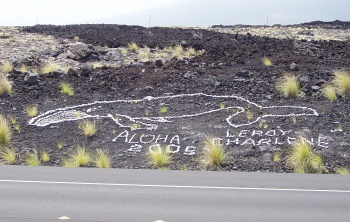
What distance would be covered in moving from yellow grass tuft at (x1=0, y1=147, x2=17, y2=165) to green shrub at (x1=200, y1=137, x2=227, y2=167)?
5.17m

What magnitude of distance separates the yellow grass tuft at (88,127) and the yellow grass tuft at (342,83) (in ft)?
28.0

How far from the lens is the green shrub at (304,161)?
12703mm

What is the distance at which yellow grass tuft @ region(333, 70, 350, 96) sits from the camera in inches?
701

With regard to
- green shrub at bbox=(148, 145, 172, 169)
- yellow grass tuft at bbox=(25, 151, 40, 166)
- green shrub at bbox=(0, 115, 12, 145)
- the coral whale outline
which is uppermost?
the coral whale outline

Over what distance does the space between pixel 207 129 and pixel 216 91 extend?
3452 millimetres

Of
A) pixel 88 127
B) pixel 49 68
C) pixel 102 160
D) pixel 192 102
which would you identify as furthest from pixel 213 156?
pixel 49 68

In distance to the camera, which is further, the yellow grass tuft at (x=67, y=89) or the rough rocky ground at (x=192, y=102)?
the yellow grass tuft at (x=67, y=89)

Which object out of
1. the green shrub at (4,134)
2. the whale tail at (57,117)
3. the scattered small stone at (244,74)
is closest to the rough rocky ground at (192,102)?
the scattered small stone at (244,74)

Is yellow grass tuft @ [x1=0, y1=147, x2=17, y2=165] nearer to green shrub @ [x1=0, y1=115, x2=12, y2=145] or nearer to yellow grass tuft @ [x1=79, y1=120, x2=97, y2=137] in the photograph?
green shrub @ [x1=0, y1=115, x2=12, y2=145]

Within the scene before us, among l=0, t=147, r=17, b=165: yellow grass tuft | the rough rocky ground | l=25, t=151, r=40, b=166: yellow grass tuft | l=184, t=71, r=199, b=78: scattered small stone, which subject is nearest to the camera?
l=25, t=151, r=40, b=166: yellow grass tuft

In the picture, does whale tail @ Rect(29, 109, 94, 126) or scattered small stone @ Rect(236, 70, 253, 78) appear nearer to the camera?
whale tail @ Rect(29, 109, 94, 126)

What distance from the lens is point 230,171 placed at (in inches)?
498

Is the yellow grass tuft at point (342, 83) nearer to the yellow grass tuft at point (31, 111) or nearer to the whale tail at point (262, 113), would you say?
the whale tail at point (262, 113)

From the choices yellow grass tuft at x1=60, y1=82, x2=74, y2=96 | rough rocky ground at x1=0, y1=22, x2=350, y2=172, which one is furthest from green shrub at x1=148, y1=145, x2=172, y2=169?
yellow grass tuft at x1=60, y1=82, x2=74, y2=96
